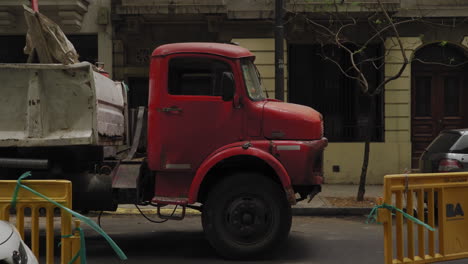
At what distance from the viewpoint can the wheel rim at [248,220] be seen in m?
7.21

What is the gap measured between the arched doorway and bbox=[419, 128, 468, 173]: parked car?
228 inches

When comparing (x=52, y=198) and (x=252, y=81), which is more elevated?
(x=252, y=81)

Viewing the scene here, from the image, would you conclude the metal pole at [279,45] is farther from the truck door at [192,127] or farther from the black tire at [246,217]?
the black tire at [246,217]

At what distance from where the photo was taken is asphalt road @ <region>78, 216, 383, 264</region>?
7.39 m

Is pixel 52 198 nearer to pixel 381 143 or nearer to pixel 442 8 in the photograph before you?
pixel 381 143

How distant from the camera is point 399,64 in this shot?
15.6 m

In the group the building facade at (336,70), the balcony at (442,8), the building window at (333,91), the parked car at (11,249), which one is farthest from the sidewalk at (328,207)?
the parked car at (11,249)

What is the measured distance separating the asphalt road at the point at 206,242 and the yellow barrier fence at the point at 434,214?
1186 mm

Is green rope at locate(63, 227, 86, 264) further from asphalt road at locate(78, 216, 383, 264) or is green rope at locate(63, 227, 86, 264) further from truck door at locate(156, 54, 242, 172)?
truck door at locate(156, 54, 242, 172)

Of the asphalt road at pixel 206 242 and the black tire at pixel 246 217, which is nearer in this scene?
the black tire at pixel 246 217

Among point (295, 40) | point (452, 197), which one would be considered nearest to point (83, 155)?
point (452, 197)

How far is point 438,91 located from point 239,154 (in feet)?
35.0

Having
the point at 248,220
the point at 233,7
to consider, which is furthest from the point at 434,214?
the point at 233,7

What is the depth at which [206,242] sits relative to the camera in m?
8.61
